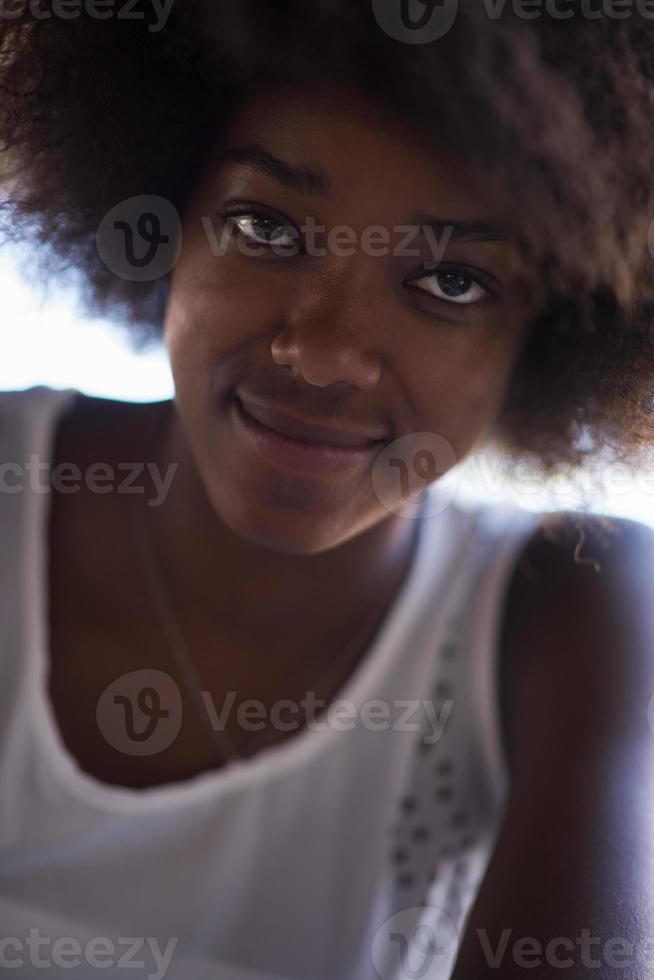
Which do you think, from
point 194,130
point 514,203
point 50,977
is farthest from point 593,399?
point 50,977

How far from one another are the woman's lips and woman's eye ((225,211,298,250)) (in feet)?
0.43

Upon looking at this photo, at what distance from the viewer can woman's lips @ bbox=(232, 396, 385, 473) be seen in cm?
85

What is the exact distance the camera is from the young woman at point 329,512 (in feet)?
2.45

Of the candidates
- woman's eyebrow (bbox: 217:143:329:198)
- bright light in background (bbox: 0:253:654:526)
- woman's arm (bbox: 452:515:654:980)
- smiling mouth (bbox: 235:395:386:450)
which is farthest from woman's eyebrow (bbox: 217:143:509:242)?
woman's arm (bbox: 452:515:654:980)

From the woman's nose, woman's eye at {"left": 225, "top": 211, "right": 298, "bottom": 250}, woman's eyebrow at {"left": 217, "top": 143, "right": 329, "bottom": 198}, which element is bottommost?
the woman's nose

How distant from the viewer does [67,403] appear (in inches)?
46.0

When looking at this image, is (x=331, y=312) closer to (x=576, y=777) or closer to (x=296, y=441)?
(x=296, y=441)

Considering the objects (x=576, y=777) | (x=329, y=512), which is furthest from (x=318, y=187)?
(x=576, y=777)

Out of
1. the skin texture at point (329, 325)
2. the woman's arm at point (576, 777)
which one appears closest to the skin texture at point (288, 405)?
the skin texture at point (329, 325)

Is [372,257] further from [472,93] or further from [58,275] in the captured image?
[58,275]

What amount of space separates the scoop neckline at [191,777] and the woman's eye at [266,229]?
1.33 ft

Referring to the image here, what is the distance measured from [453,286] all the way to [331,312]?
0.11 meters

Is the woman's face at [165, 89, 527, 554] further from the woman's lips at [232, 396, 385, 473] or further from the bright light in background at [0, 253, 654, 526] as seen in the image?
the bright light in background at [0, 253, 654, 526]

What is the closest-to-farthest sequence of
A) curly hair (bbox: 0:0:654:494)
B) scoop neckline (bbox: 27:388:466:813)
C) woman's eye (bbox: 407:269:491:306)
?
1. curly hair (bbox: 0:0:654:494)
2. woman's eye (bbox: 407:269:491:306)
3. scoop neckline (bbox: 27:388:466:813)
